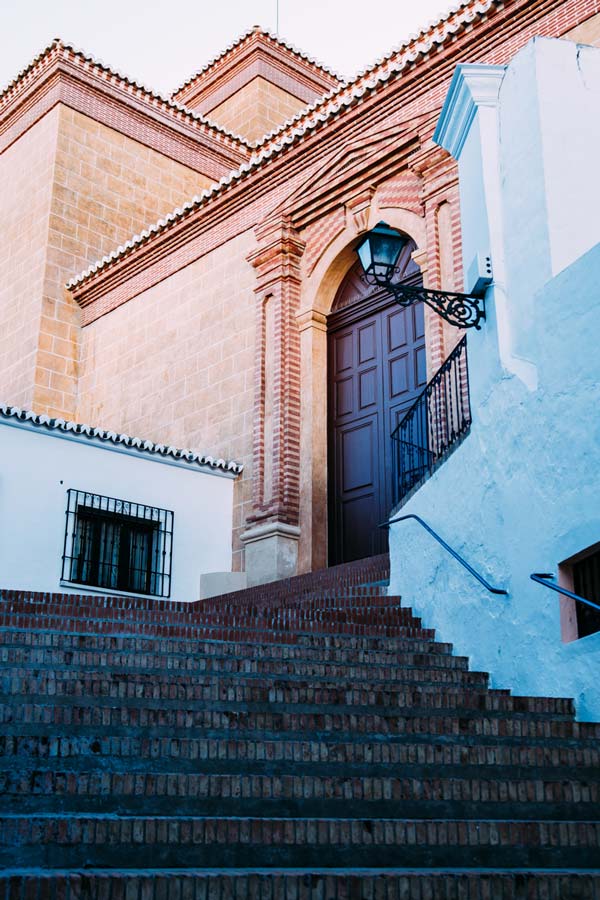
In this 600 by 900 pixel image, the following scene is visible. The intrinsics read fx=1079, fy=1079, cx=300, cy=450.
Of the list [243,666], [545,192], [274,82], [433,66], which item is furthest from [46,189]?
[243,666]

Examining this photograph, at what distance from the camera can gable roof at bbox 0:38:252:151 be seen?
19.7 metres

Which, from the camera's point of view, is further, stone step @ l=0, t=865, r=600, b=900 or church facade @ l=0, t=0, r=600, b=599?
church facade @ l=0, t=0, r=600, b=599

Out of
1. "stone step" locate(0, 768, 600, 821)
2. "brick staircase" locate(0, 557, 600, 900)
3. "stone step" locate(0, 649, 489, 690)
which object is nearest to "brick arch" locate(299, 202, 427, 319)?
"brick staircase" locate(0, 557, 600, 900)

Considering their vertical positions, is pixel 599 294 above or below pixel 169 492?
below

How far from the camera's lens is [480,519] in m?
7.71

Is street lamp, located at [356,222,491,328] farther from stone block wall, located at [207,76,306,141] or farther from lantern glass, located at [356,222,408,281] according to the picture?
stone block wall, located at [207,76,306,141]

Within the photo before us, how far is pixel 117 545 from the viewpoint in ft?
44.3

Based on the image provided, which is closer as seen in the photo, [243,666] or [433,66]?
[243,666]

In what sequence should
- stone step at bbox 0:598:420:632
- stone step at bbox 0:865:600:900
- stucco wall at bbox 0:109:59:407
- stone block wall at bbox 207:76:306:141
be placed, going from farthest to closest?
1. stone block wall at bbox 207:76:306:141
2. stucco wall at bbox 0:109:59:407
3. stone step at bbox 0:598:420:632
4. stone step at bbox 0:865:600:900

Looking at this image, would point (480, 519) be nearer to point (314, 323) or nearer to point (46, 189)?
point (314, 323)

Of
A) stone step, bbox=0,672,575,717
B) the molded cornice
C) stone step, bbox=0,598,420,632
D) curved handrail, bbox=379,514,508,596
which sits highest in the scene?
the molded cornice

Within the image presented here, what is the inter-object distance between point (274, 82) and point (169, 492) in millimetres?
13007

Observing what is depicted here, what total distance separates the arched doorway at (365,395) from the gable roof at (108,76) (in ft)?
26.5

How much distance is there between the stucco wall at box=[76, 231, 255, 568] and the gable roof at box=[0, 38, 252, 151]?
16.6 feet
